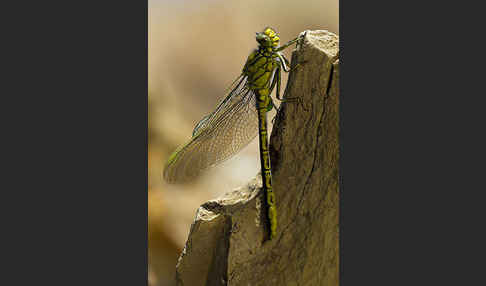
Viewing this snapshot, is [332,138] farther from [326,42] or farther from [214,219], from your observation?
[214,219]

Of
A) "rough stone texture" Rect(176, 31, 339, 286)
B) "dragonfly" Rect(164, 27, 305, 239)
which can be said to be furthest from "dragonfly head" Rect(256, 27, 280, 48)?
"rough stone texture" Rect(176, 31, 339, 286)

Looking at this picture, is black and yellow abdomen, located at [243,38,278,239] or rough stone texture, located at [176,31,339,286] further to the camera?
rough stone texture, located at [176,31,339,286]

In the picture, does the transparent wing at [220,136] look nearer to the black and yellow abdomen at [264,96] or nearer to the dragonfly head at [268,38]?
the black and yellow abdomen at [264,96]

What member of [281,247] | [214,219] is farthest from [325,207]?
[214,219]

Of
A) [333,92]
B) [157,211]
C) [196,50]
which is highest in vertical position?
[196,50]

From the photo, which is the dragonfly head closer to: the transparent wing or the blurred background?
the blurred background
